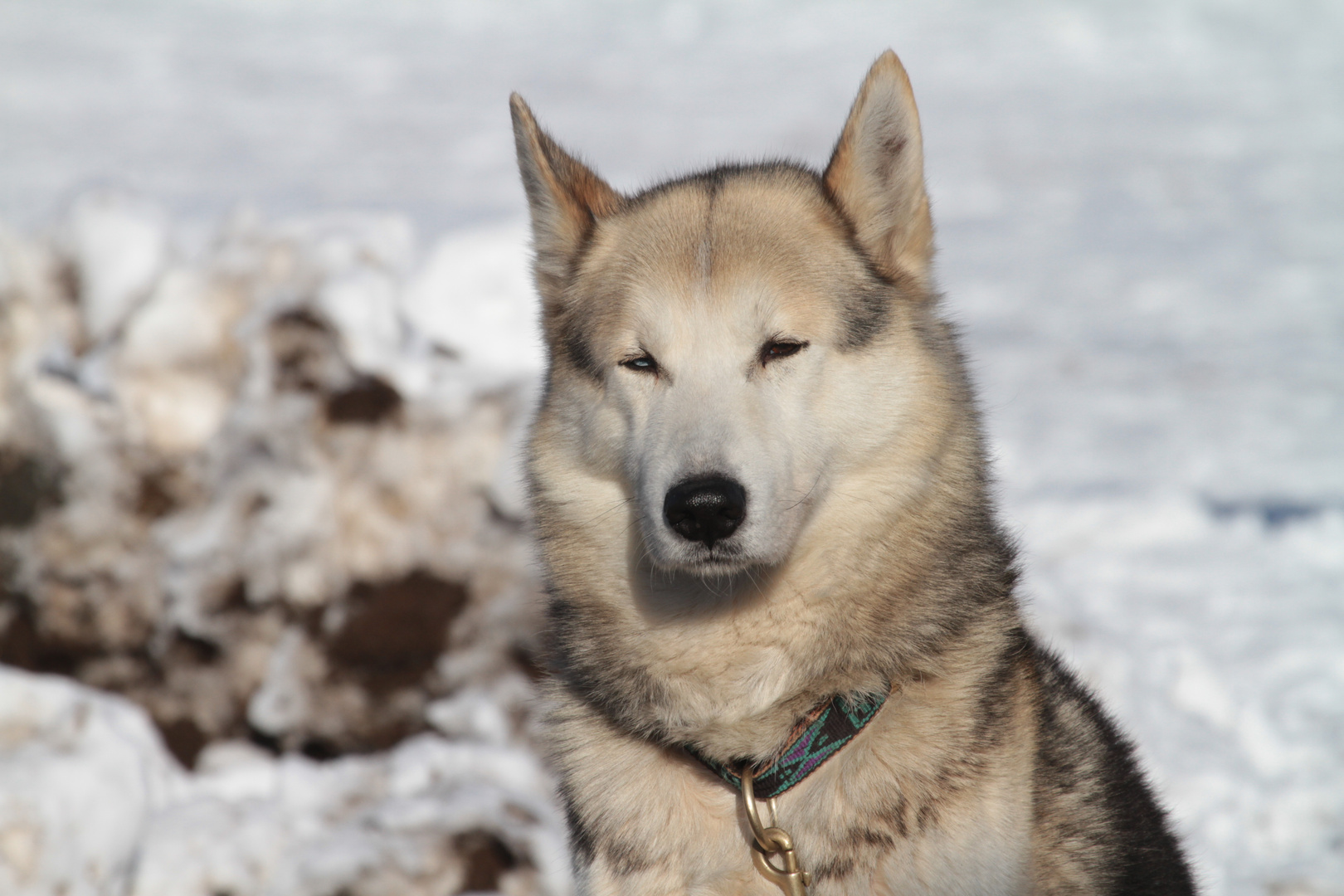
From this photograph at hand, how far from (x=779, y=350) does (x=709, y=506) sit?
18.7 inches

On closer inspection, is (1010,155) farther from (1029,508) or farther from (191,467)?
(191,467)

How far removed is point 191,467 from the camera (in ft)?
18.3

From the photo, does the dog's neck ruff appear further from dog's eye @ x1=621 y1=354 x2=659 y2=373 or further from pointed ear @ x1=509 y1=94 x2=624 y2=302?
pointed ear @ x1=509 y1=94 x2=624 y2=302

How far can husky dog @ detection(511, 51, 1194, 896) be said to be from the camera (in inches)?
92.8

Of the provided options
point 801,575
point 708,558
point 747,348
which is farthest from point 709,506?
point 747,348

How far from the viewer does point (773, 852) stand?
7.61 feet

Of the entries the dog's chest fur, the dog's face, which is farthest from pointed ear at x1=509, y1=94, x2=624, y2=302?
the dog's chest fur

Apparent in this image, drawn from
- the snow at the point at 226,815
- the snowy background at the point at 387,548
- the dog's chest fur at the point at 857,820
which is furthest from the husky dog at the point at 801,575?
the snow at the point at 226,815

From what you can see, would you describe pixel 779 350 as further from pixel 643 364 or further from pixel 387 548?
pixel 387 548

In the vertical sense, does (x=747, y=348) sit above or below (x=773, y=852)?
above

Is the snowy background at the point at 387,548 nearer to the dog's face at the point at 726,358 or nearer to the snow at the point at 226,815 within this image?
the snow at the point at 226,815

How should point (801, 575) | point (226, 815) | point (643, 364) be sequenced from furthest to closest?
1. point (226, 815)
2. point (643, 364)
3. point (801, 575)

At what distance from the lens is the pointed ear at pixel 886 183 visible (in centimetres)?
263

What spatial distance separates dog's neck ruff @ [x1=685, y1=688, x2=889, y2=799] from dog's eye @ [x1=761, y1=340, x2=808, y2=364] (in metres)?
0.77
